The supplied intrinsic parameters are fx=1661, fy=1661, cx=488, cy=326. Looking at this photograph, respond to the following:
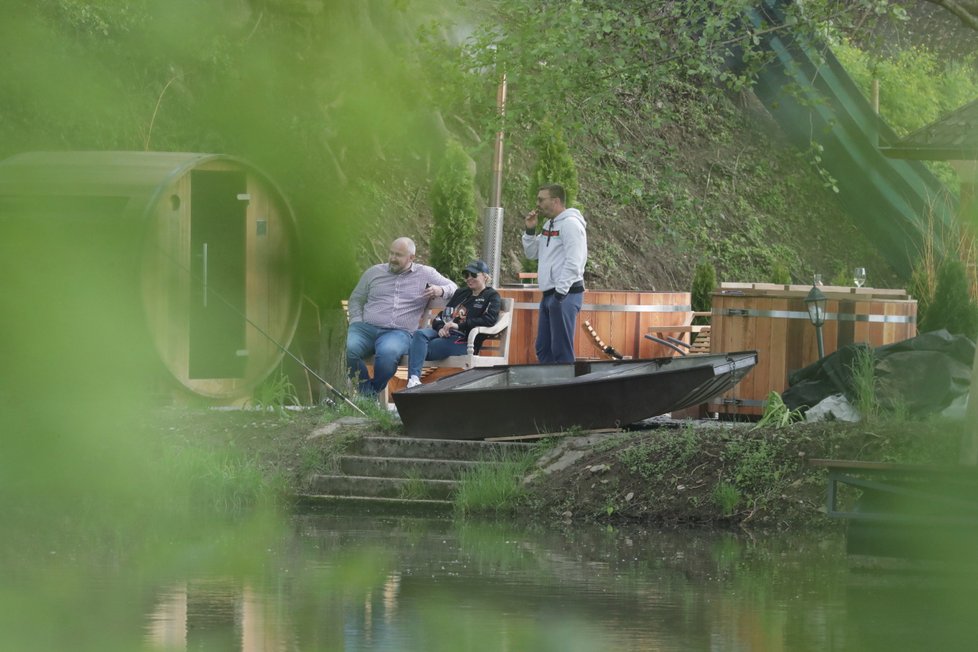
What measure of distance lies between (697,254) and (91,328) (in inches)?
985

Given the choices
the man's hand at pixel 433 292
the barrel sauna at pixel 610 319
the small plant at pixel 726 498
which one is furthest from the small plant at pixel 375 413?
the barrel sauna at pixel 610 319

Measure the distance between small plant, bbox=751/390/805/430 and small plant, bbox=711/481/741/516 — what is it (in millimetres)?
636

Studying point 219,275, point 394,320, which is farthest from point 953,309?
point 219,275

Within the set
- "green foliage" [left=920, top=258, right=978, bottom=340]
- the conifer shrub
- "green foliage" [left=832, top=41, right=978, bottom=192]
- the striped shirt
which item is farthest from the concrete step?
"green foliage" [left=832, top=41, right=978, bottom=192]

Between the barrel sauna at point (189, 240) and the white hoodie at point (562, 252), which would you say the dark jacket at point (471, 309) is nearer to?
the white hoodie at point (562, 252)

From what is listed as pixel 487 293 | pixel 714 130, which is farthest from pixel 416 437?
pixel 714 130

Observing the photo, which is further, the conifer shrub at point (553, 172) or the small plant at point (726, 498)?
the conifer shrub at point (553, 172)

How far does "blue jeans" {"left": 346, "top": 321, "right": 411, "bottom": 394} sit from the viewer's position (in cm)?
1235

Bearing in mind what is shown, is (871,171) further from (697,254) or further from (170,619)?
(170,619)

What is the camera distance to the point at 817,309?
485 inches

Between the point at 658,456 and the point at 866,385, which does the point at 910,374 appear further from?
the point at 658,456

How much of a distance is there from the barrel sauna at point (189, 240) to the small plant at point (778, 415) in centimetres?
965

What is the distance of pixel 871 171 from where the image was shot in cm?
2461

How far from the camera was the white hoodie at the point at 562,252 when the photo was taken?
12.4 m
